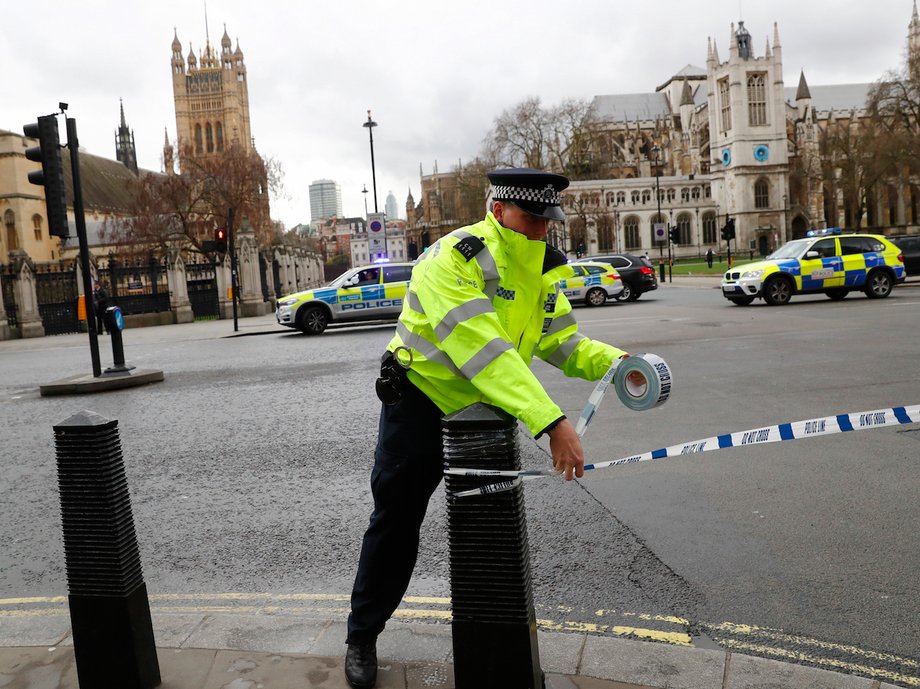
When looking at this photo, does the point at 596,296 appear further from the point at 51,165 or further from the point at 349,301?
the point at 51,165

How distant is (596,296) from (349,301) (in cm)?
837

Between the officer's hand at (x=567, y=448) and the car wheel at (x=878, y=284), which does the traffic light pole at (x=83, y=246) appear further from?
the car wheel at (x=878, y=284)

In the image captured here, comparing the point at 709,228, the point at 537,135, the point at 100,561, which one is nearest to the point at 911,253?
the point at 100,561

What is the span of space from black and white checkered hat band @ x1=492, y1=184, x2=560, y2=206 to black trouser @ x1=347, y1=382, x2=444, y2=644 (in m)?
0.70

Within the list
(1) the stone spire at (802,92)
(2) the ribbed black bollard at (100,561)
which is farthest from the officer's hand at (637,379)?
(1) the stone spire at (802,92)

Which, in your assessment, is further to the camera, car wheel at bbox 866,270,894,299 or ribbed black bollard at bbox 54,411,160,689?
car wheel at bbox 866,270,894,299

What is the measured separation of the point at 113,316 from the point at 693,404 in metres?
8.67

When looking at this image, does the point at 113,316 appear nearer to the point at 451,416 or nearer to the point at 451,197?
the point at 451,416

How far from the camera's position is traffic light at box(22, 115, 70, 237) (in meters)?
10.8

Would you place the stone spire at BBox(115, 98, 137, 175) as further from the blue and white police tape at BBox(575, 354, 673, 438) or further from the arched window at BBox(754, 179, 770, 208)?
the blue and white police tape at BBox(575, 354, 673, 438)

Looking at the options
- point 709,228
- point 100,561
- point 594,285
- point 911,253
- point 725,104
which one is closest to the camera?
point 100,561

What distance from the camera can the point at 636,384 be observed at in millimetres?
2717

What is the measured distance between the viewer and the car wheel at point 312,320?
802 inches

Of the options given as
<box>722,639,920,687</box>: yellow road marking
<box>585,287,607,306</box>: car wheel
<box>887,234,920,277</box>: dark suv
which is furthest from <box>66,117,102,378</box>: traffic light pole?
<box>887,234,920,277</box>: dark suv
